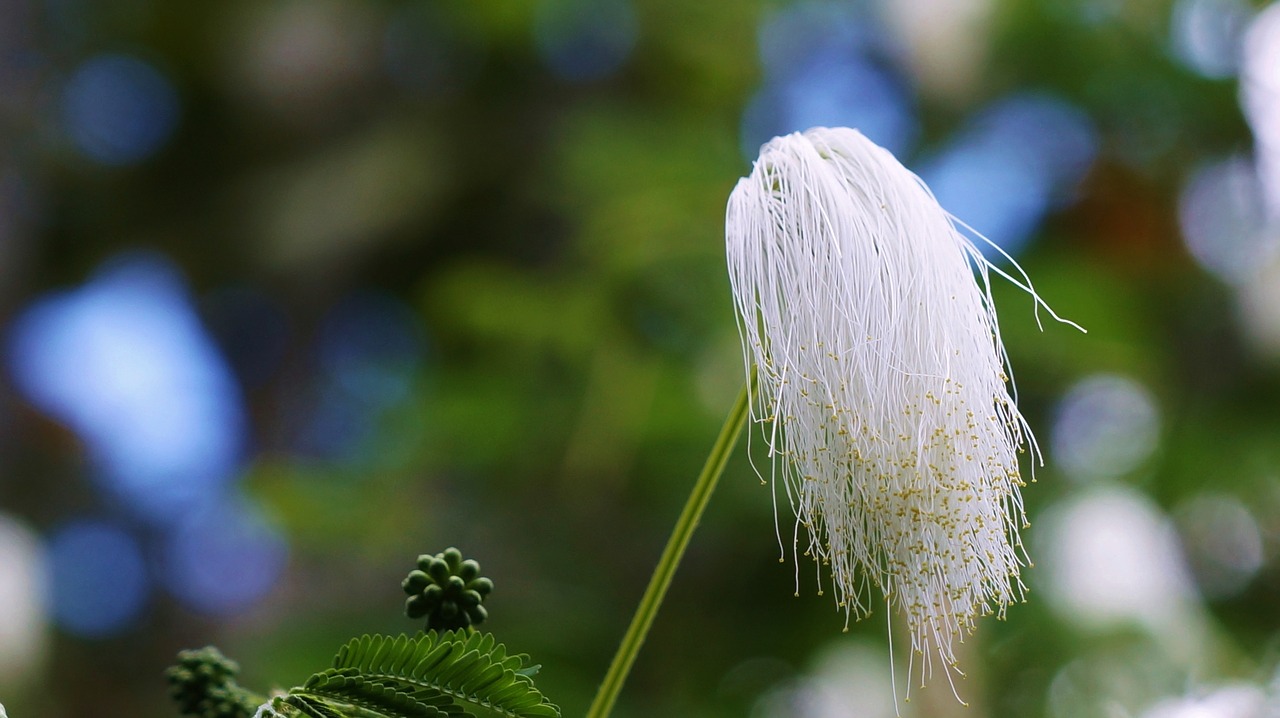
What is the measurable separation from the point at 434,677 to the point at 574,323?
2345 mm

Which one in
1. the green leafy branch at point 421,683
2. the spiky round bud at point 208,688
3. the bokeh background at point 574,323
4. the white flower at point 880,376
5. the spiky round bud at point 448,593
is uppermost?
the bokeh background at point 574,323

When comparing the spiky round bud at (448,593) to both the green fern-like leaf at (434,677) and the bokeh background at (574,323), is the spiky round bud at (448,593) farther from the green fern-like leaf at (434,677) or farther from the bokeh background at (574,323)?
the bokeh background at (574,323)

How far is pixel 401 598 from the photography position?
9.62ft

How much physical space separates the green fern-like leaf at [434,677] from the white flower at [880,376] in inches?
8.3

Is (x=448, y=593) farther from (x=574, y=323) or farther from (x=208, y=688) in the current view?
(x=574, y=323)

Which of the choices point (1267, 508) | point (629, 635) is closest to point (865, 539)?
point (629, 635)

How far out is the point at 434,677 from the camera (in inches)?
19.8

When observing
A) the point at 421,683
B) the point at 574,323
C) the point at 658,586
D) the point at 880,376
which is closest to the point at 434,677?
Answer: the point at 421,683

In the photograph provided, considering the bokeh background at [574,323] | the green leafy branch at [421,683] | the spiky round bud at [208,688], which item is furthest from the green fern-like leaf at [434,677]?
the bokeh background at [574,323]

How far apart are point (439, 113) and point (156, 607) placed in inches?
83.0

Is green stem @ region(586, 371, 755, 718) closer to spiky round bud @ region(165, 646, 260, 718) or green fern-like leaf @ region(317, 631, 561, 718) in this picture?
green fern-like leaf @ region(317, 631, 561, 718)

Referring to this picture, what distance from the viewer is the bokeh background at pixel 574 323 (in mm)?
2650

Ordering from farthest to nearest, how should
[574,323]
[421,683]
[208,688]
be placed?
[574,323]
[208,688]
[421,683]

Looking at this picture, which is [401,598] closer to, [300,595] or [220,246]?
[300,595]
